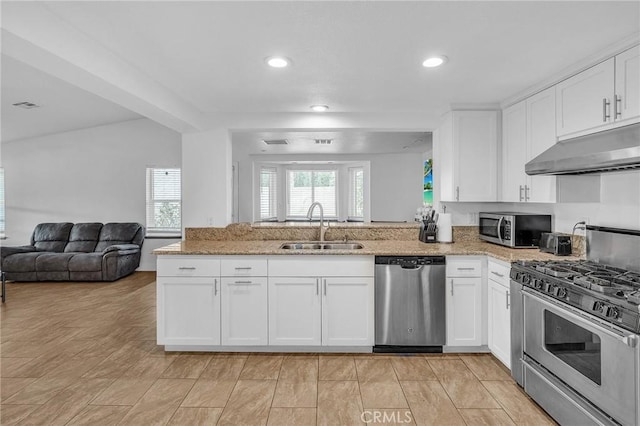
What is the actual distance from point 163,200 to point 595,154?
642 cm

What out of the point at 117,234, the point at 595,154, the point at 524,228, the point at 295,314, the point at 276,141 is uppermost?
the point at 276,141

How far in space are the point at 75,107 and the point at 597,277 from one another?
6186 millimetres

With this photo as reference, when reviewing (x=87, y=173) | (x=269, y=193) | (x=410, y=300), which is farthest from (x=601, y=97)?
(x=87, y=173)

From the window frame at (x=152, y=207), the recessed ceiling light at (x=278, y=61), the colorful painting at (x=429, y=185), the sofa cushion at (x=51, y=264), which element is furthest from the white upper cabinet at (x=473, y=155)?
the sofa cushion at (x=51, y=264)

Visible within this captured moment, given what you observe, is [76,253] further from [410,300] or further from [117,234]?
[410,300]

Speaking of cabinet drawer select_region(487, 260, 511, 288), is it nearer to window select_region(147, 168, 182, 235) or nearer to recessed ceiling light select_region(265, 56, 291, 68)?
recessed ceiling light select_region(265, 56, 291, 68)

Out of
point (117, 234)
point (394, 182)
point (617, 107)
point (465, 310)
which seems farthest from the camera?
point (394, 182)

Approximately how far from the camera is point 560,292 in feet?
6.95

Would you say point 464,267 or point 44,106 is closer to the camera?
point 464,267

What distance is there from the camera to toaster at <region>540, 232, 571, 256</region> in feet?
9.35

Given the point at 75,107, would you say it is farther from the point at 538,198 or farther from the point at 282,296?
the point at 538,198

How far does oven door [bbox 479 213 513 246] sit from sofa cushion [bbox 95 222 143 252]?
5526mm

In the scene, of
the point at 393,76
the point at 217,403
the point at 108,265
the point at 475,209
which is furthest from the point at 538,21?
the point at 108,265

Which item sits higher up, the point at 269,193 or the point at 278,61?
the point at 278,61
